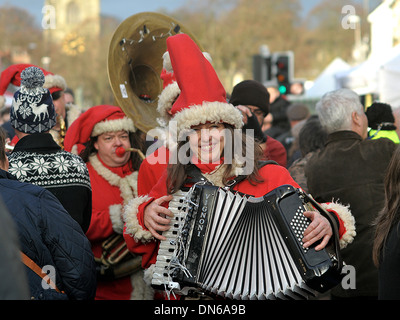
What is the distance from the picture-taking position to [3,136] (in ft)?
9.73

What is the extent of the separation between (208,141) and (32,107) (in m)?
1.07

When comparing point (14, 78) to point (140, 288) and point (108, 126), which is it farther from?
point (140, 288)

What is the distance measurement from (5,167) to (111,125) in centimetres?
198

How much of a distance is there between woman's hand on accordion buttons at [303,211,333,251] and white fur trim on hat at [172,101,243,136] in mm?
705

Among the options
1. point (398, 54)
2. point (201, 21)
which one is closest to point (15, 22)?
point (201, 21)

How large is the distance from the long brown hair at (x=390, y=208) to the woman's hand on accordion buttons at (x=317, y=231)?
269 millimetres

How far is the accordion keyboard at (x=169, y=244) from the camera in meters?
2.93

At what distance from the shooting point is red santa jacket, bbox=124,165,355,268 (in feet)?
10.5

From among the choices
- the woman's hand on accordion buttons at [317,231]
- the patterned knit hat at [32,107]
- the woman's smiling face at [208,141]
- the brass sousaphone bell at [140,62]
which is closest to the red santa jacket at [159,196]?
the woman's smiling face at [208,141]

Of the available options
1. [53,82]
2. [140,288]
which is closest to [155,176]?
[140,288]

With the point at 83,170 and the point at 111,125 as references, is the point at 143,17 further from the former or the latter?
the point at 83,170

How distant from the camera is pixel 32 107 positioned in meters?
3.65

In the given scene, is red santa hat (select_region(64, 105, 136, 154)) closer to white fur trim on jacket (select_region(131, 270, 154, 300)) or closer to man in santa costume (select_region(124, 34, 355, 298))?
white fur trim on jacket (select_region(131, 270, 154, 300))
